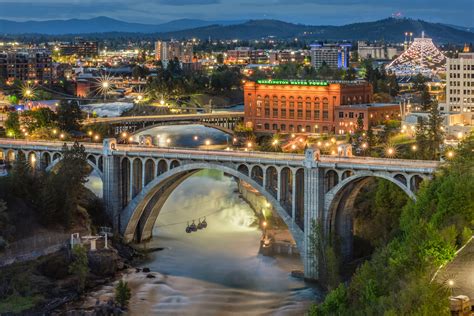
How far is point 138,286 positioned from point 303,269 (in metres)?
9.01

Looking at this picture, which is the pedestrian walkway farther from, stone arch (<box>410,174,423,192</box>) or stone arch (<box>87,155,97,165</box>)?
stone arch (<box>87,155,97,165</box>)

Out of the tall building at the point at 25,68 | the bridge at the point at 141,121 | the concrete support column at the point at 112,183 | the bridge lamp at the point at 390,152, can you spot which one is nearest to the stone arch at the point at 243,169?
the concrete support column at the point at 112,183

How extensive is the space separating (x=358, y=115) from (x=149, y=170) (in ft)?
145

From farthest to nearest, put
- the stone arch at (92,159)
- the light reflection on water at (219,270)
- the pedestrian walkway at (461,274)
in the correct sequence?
the stone arch at (92,159) < the light reflection on water at (219,270) < the pedestrian walkway at (461,274)

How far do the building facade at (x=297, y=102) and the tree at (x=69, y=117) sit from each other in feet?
74.3

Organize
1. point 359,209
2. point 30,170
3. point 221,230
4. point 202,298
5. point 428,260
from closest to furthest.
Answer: point 428,260, point 202,298, point 359,209, point 30,170, point 221,230

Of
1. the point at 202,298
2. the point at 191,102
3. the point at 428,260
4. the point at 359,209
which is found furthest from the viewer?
the point at 191,102

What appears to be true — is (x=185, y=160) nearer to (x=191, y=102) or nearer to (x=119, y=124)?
(x=119, y=124)

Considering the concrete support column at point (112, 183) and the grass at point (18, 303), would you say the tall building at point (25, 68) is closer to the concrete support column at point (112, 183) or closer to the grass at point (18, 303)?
the concrete support column at point (112, 183)

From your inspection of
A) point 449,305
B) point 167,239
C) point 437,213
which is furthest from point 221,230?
point 449,305

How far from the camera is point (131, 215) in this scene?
185 ft

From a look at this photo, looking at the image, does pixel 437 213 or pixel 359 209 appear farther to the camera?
pixel 359 209

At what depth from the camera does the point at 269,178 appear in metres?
50.4

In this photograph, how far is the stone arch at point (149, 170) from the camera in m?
55.6
